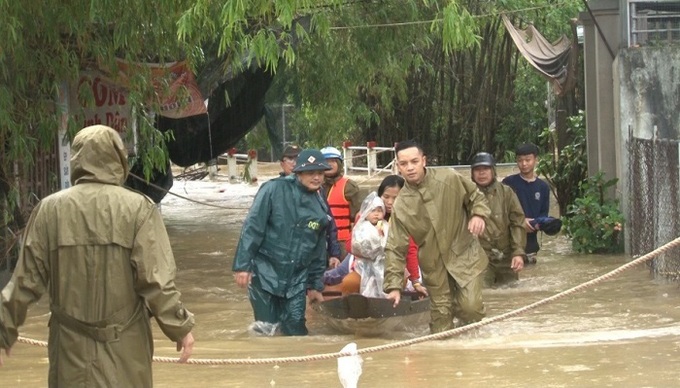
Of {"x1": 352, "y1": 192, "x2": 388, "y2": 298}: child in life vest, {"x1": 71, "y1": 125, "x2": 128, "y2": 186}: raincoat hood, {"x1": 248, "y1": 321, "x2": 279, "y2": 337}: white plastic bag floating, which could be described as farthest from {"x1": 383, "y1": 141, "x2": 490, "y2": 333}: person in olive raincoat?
{"x1": 71, "y1": 125, "x2": 128, "y2": 186}: raincoat hood

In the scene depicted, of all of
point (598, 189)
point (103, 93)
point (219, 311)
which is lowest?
point (219, 311)

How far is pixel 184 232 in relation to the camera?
20.9 m

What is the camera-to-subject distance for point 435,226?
31.0 feet

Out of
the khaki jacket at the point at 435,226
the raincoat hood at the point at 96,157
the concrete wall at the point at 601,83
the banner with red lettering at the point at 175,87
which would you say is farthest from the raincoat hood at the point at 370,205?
the concrete wall at the point at 601,83

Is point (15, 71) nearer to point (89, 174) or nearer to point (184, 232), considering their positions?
point (89, 174)

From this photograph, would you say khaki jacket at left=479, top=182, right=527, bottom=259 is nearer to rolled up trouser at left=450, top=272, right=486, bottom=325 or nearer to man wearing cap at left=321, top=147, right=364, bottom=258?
man wearing cap at left=321, top=147, right=364, bottom=258

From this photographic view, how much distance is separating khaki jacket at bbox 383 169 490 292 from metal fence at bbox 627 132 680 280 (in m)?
3.66

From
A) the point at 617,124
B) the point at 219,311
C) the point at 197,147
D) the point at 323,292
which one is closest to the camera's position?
the point at 323,292

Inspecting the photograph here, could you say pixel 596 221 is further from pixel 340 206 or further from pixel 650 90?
pixel 340 206

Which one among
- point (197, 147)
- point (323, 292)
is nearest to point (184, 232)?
point (197, 147)

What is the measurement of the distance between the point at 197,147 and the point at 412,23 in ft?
16.7

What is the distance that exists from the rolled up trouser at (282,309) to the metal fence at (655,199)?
4.16m

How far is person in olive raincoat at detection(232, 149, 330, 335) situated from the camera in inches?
396

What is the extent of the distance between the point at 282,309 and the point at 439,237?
63.7 inches
